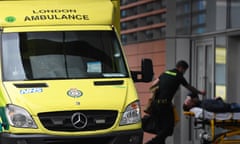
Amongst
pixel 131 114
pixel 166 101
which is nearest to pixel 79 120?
pixel 131 114

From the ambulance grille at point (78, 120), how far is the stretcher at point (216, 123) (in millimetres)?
2725

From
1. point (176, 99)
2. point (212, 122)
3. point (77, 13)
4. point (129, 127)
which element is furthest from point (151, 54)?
point (129, 127)

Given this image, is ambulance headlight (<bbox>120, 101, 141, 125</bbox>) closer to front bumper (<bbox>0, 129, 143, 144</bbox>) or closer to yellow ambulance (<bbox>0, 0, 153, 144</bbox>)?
yellow ambulance (<bbox>0, 0, 153, 144</bbox>)

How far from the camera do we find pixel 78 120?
8031mm

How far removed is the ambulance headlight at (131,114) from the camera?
325 inches

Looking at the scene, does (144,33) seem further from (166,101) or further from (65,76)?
(65,76)

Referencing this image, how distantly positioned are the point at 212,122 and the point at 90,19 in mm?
2763

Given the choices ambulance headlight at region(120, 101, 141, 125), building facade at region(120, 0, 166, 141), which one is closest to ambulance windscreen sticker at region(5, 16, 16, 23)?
ambulance headlight at region(120, 101, 141, 125)

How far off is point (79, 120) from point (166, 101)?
13.0 feet

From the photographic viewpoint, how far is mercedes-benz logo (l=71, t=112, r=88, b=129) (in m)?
8.02

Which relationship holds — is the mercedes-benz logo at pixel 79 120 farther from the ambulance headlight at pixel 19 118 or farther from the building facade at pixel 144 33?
the building facade at pixel 144 33

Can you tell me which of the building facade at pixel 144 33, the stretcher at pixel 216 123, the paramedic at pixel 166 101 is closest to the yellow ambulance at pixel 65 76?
the stretcher at pixel 216 123

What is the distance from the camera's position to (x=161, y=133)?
11781 millimetres

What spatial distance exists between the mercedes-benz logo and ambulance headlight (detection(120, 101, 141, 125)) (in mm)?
511
